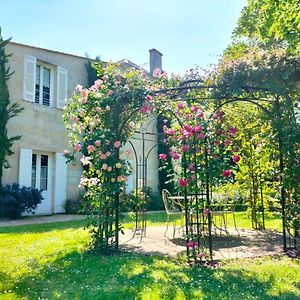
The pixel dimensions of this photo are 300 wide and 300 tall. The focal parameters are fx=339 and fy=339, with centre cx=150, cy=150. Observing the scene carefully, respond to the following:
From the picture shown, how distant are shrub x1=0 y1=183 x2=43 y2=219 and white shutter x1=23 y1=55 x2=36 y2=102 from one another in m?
3.13

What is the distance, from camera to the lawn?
3322 millimetres

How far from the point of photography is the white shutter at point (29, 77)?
11.7 meters

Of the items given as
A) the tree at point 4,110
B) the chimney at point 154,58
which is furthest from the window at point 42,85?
the chimney at point 154,58

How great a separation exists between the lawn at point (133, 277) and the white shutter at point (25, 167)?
6.36m

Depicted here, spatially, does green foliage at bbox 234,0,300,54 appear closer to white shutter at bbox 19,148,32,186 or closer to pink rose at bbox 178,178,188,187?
pink rose at bbox 178,178,188,187

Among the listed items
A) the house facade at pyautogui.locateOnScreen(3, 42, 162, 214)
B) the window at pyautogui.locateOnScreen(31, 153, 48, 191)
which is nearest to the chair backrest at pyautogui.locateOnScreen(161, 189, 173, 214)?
the house facade at pyautogui.locateOnScreen(3, 42, 162, 214)

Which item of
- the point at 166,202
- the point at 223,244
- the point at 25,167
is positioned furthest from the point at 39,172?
the point at 223,244

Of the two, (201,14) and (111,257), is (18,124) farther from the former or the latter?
(111,257)

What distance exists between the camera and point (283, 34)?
7441mm

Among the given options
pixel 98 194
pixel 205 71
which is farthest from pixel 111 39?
pixel 98 194

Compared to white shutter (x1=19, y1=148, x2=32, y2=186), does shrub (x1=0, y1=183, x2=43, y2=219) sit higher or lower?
lower

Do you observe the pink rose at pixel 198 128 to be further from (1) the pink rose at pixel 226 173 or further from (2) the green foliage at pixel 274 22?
(2) the green foliage at pixel 274 22

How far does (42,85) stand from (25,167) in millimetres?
3176

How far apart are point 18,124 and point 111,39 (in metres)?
5.41
